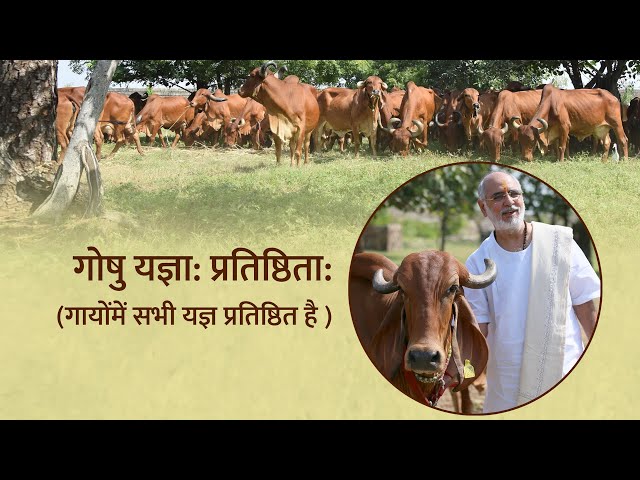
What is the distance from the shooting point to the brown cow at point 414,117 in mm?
9180

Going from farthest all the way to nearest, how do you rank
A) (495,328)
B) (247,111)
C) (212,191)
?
(247,111) < (212,191) < (495,328)

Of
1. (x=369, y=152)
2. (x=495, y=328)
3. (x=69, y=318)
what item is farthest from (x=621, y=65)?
(x=69, y=318)

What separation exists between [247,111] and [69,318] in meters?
2.88

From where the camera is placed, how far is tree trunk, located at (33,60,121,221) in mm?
8633

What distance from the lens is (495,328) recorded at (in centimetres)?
707

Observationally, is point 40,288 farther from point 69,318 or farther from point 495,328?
point 495,328

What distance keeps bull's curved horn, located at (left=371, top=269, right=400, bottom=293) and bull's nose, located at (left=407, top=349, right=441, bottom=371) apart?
550 mm

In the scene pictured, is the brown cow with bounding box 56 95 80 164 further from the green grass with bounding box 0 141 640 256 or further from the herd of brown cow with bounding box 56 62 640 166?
the green grass with bounding box 0 141 640 256

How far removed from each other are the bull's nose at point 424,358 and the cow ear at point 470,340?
0.45 meters

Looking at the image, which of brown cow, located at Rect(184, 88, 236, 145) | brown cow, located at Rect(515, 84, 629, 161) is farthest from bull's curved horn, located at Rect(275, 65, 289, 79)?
brown cow, located at Rect(515, 84, 629, 161)

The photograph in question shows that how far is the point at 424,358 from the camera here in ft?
20.3

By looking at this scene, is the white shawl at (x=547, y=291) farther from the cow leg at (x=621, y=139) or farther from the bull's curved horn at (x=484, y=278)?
the cow leg at (x=621, y=139)

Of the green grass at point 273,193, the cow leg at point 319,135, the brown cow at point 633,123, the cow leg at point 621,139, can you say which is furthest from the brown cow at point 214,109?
the brown cow at point 633,123

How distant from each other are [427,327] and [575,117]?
4017 millimetres
